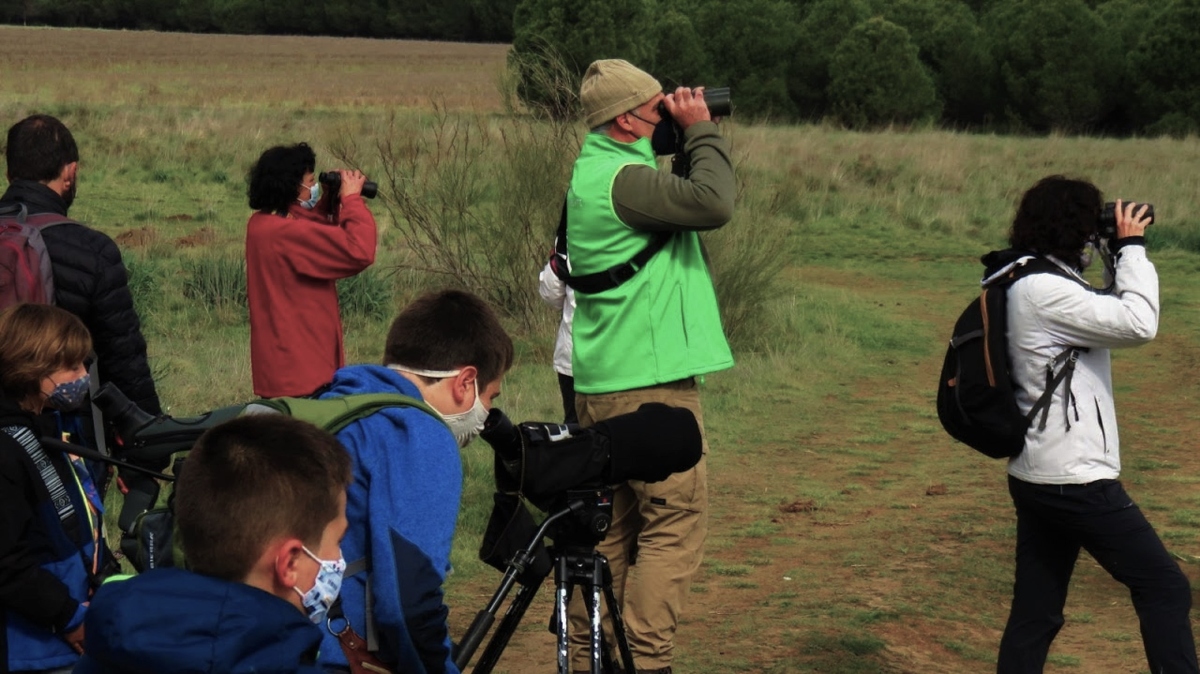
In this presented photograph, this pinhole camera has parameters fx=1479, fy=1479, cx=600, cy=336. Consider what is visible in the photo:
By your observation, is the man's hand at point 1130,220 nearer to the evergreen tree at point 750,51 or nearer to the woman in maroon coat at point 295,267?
the woman in maroon coat at point 295,267

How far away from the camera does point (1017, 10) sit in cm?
4325

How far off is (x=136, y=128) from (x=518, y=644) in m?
21.6

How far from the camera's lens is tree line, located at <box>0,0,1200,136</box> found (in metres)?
39.4

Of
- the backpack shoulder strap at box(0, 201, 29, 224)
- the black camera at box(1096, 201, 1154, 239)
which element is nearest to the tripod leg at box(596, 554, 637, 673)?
the black camera at box(1096, 201, 1154, 239)

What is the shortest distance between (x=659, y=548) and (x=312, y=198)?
247cm

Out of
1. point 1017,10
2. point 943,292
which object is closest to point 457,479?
point 943,292

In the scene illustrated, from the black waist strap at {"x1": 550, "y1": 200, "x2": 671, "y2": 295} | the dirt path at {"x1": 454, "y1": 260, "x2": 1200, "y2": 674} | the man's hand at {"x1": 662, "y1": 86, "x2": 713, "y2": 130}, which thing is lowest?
the dirt path at {"x1": 454, "y1": 260, "x2": 1200, "y2": 674}

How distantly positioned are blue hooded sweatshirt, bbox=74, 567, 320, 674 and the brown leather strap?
62 centimetres

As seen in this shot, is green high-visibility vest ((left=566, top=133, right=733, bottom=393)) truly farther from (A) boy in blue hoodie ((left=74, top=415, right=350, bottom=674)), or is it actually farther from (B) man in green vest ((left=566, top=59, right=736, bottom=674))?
(A) boy in blue hoodie ((left=74, top=415, right=350, bottom=674))

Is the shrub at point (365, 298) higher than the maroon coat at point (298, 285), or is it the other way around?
the maroon coat at point (298, 285)

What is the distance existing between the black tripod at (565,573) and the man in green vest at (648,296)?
0.98 metres

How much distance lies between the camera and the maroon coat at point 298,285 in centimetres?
603

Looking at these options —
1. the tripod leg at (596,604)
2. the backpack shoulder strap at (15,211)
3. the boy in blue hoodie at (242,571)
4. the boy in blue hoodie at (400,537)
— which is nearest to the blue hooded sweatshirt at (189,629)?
the boy in blue hoodie at (242,571)

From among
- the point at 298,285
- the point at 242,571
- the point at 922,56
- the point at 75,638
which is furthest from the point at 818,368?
the point at 922,56
